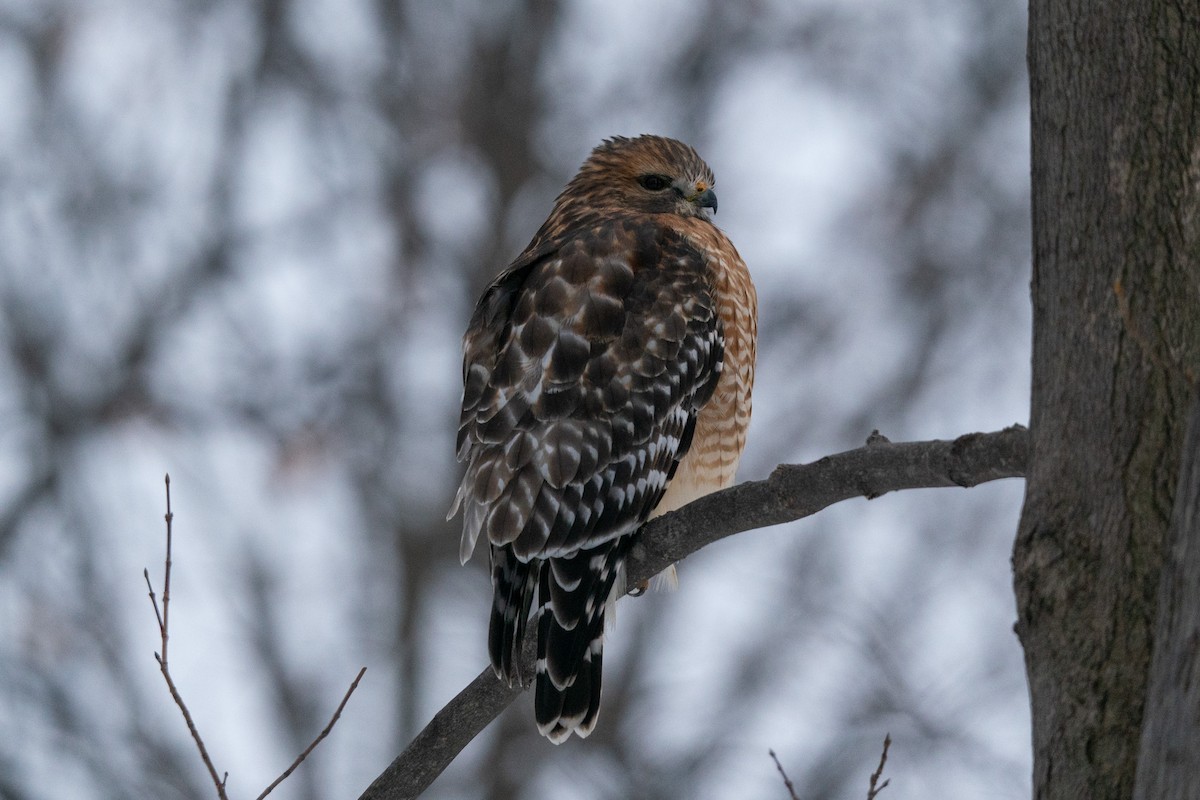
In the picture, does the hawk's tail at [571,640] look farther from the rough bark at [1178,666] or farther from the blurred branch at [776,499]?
the rough bark at [1178,666]

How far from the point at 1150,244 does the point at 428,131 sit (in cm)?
1155

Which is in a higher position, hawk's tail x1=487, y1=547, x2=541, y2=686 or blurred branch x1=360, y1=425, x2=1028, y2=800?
hawk's tail x1=487, y1=547, x2=541, y2=686

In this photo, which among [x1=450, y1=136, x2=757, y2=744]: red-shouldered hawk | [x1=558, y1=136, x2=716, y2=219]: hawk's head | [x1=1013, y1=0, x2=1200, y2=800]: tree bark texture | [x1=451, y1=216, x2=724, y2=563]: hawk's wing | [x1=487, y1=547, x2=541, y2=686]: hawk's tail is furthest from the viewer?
[x1=558, y1=136, x2=716, y2=219]: hawk's head

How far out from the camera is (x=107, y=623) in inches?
445

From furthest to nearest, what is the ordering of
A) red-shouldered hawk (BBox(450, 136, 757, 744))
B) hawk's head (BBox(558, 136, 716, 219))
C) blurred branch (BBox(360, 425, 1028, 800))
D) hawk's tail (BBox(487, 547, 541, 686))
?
hawk's head (BBox(558, 136, 716, 219))
red-shouldered hawk (BBox(450, 136, 757, 744))
hawk's tail (BBox(487, 547, 541, 686))
blurred branch (BBox(360, 425, 1028, 800))

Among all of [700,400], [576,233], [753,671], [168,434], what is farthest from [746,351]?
[168,434]

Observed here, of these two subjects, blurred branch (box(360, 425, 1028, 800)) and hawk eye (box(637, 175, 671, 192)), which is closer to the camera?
blurred branch (box(360, 425, 1028, 800))

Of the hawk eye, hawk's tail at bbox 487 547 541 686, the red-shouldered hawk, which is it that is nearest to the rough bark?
the red-shouldered hawk

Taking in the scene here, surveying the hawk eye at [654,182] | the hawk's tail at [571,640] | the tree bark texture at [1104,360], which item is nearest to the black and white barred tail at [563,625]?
the hawk's tail at [571,640]

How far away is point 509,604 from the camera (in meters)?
3.81

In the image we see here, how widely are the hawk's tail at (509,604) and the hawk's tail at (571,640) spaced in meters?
0.05

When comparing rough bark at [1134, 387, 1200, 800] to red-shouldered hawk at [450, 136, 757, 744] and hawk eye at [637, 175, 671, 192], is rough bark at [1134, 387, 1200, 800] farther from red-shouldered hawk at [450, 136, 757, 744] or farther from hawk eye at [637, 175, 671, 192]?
hawk eye at [637, 175, 671, 192]

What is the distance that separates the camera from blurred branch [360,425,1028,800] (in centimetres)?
247

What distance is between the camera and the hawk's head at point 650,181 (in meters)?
5.05
